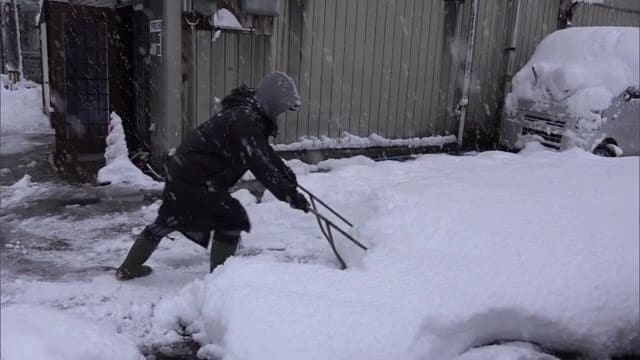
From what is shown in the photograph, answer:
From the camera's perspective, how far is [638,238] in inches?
102

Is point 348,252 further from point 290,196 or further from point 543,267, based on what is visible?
point 543,267

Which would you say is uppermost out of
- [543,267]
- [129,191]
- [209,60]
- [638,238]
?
[209,60]

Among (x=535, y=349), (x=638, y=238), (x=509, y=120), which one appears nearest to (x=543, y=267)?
(x=535, y=349)

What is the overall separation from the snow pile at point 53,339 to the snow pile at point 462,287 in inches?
22.4

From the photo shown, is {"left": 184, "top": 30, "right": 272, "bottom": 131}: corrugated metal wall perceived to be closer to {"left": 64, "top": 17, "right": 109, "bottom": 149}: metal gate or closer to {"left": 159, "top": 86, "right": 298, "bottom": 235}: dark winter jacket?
{"left": 64, "top": 17, "right": 109, "bottom": 149}: metal gate

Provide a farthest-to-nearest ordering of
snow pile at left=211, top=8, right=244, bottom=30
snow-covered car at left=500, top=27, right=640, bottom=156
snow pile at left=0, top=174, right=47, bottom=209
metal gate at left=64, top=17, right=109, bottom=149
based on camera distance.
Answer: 1. metal gate at left=64, top=17, right=109, bottom=149
2. snow pile at left=211, top=8, right=244, bottom=30
3. snow pile at left=0, top=174, right=47, bottom=209
4. snow-covered car at left=500, top=27, right=640, bottom=156

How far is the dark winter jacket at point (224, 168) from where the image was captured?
3.77 metres

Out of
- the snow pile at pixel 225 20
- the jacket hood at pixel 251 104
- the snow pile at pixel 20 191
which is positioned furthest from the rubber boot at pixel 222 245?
the snow pile at pixel 225 20

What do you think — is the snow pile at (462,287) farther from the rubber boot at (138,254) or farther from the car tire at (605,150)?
the car tire at (605,150)

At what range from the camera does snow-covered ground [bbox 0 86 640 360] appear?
2830 millimetres

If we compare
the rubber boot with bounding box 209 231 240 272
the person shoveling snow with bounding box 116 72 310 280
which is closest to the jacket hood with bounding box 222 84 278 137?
the person shoveling snow with bounding box 116 72 310 280

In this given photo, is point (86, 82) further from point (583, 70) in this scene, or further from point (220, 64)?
point (583, 70)

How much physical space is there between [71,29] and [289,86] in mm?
5358

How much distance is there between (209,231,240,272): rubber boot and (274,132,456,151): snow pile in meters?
4.17
